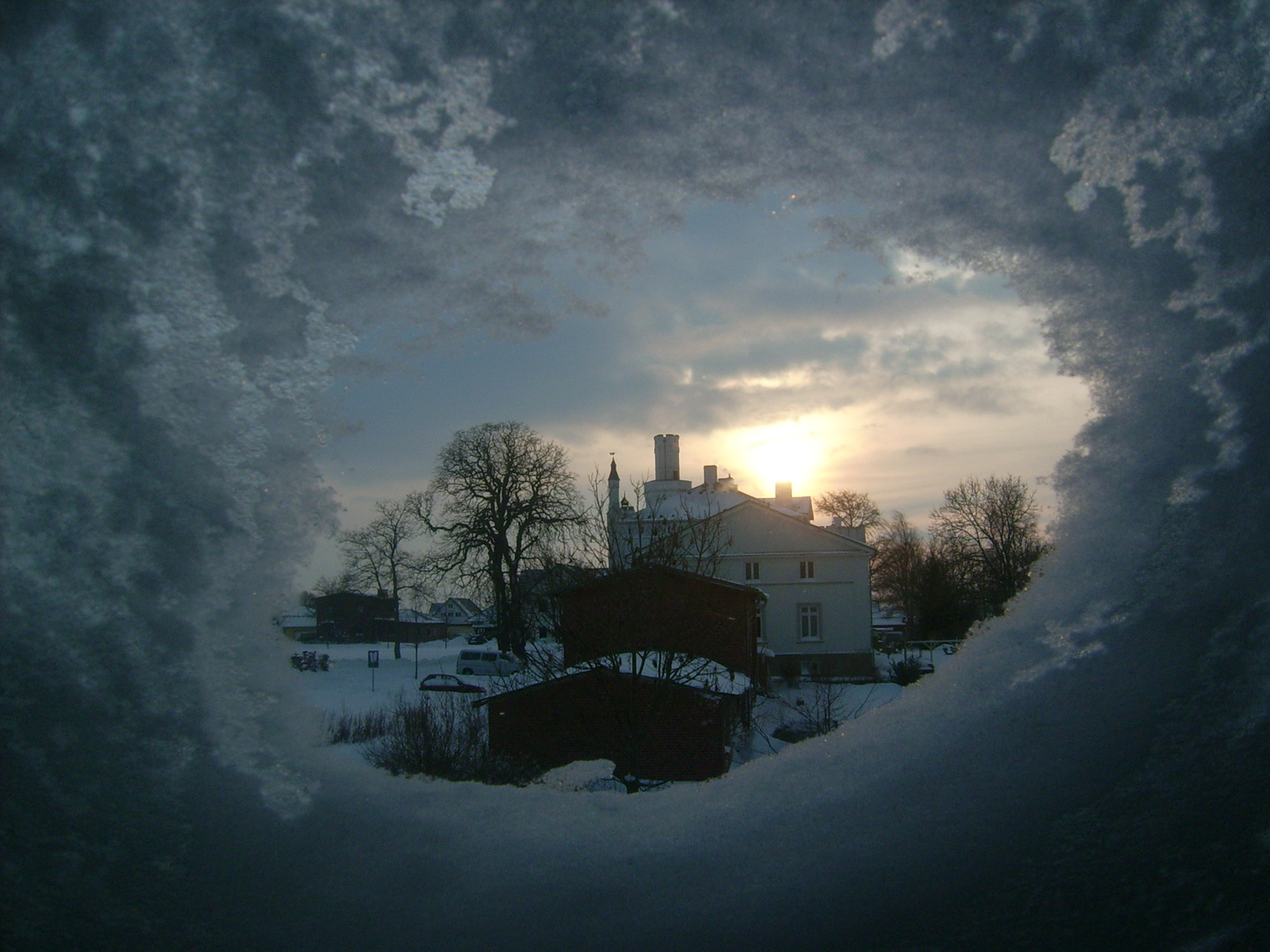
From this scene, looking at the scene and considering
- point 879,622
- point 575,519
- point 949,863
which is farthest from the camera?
point 879,622

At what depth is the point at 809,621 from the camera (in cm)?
2819

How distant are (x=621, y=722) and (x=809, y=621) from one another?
19.3 m

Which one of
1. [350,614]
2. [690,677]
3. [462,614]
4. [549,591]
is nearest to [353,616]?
[350,614]

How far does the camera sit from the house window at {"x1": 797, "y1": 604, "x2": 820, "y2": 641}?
91.5ft

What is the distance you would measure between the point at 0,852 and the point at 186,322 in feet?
2.39

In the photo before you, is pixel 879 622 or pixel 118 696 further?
pixel 879 622

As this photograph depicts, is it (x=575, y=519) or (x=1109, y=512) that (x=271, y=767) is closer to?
(x=1109, y=512)

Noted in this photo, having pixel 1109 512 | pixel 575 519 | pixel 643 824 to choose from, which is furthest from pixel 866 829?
pixel 575 519

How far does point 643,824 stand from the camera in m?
1.04

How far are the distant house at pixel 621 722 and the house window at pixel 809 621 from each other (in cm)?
1671

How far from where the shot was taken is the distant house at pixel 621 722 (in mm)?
10648

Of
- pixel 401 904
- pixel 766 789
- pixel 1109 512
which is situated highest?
pixel 1109 512

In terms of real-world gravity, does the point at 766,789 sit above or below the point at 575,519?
below

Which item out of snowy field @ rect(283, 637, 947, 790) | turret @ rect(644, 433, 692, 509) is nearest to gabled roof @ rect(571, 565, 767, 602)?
snowy field @ rect(283, 637, 947, 790)
